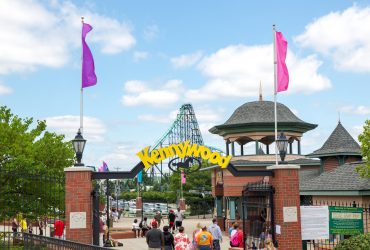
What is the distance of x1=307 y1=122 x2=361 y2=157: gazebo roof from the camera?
101ft

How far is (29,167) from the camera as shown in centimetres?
1981

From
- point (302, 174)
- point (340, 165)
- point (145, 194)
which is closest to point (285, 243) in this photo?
point (340, 165)

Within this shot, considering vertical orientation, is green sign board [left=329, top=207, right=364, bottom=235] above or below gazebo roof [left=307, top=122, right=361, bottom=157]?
below

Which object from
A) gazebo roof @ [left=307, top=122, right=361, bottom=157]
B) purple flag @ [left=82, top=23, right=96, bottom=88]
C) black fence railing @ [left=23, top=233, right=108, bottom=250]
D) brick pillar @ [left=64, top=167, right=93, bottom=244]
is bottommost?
black fence railing @ [left=23, top=233, right=108, bottom=250]

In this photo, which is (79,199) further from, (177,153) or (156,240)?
(177,153)

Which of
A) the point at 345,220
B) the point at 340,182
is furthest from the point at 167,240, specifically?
the point at 340,182

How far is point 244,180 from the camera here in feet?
111

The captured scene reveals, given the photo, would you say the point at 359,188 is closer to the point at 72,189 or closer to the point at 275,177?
the point at 275,177

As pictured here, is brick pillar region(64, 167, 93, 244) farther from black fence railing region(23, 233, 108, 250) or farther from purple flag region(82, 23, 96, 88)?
purple flag region(82, 23, 96, 88)

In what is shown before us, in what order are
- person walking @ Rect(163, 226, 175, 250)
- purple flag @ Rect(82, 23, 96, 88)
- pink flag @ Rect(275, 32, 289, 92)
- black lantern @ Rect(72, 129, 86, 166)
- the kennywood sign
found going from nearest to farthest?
person walking @ Rect(163, 226, 175, 250) → black lantern @ Rect(72, 129, 86, 166) → the kennywood sign → purple flag @ Rect(82, 23, 96, 88) → pink flag @ Rect(275, 32, 289, 92)

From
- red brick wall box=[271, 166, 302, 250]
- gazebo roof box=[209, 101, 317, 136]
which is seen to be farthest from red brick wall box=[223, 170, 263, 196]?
red brick wall box=[271, 166, 302, 250]

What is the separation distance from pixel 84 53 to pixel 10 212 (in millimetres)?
7028

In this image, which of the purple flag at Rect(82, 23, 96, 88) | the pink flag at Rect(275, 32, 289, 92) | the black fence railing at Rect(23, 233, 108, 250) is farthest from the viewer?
the pink flag at Rect(275, 32, 289, 92)

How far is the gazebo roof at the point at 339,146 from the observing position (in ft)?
101
